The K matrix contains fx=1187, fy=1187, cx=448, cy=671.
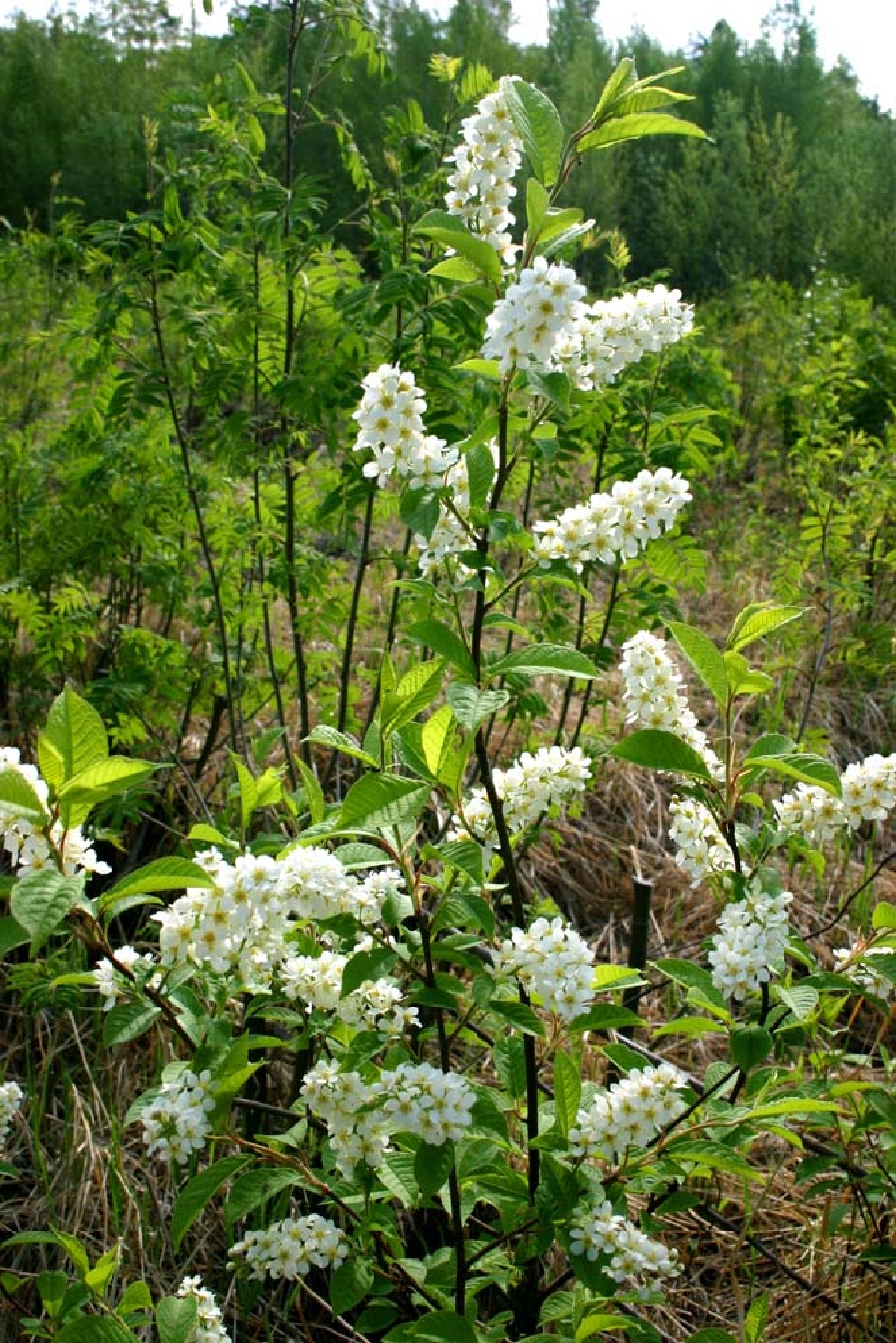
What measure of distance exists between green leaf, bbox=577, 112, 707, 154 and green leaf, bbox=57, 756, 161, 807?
35.8 inches

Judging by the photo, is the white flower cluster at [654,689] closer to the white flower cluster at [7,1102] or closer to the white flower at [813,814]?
the white flower at [813,814]

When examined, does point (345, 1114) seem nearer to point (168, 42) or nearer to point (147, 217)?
point (147, 217)

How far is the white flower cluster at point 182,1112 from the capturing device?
54.3 inches

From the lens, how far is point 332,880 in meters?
1.34

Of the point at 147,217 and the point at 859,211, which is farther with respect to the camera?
the point at 859,211

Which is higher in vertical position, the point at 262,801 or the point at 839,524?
the point at 839,524

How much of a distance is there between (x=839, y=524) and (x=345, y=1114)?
3.54 meters

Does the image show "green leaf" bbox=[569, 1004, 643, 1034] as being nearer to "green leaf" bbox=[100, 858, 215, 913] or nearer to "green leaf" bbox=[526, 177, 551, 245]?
"green leaf" bbox=[100, 858, 215, 913]

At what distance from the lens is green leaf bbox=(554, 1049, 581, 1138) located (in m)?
1.44

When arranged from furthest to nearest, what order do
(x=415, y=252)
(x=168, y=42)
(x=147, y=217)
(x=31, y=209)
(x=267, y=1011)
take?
(x=168, y=42) < (x=31, y=209) < (x=415, y=252) < (x=147, y=217) < (x=267, y=1011)

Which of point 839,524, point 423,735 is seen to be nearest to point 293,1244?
point 423,735

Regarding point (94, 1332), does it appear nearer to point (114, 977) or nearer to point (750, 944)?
point (114, 977)

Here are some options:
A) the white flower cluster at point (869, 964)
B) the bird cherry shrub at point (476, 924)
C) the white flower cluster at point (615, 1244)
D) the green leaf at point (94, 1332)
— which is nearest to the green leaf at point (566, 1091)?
the bird cherry shrub at point (476, 924)

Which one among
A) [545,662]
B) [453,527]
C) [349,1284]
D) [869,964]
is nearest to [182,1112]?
[349,1284]
